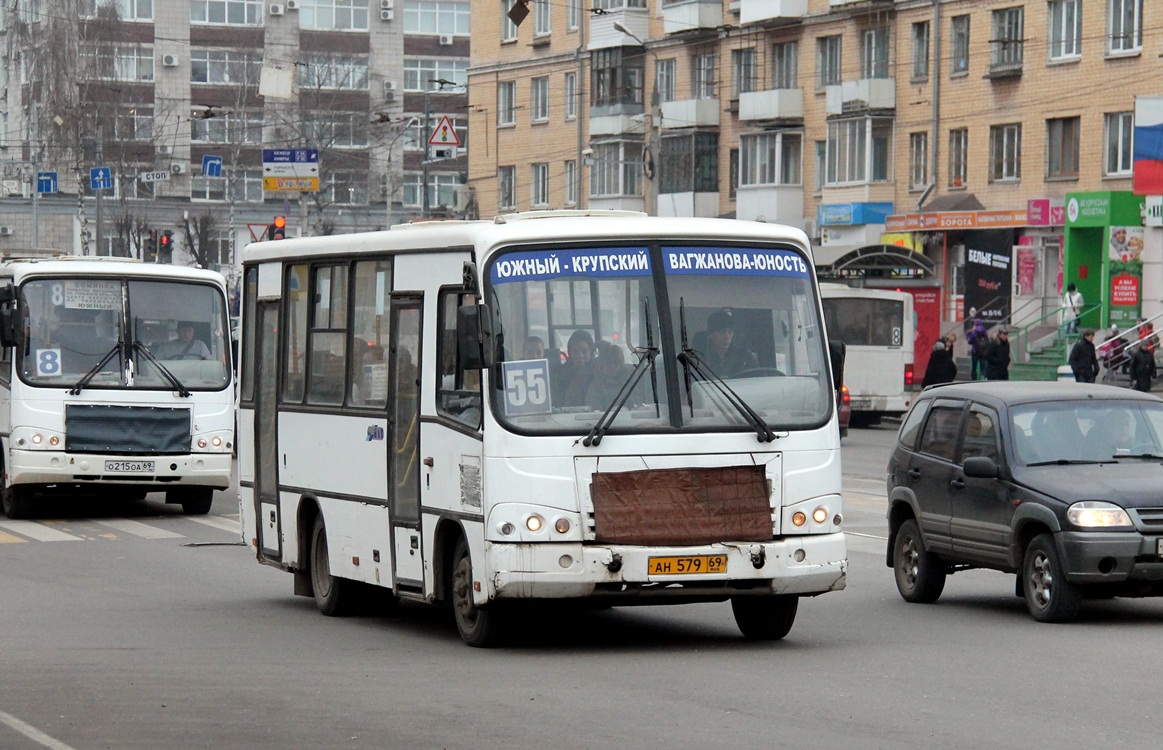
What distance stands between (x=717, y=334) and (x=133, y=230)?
81476mm

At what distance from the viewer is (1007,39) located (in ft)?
175

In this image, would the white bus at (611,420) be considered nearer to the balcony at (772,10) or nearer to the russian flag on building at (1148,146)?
the russian flag on building at (1148,146)

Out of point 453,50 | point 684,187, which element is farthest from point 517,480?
point 453,50

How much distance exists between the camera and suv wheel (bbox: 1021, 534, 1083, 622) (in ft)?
40.8

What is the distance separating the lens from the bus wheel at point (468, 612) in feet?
36.6

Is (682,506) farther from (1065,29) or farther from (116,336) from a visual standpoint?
(1065,29)

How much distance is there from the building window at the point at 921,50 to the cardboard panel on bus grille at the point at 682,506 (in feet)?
155

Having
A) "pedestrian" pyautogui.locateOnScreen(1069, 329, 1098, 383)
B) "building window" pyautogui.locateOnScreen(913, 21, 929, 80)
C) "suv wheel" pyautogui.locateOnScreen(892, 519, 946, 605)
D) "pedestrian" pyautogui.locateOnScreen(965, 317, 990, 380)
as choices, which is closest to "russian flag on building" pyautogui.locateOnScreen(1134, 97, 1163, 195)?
"pedestrian" pyautogui.locateOnScreen(965, 317, 990, 380)

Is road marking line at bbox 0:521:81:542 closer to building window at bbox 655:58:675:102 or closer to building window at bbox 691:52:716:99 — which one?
building window at bbox 691:52:716:99

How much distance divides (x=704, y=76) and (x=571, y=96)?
773cm

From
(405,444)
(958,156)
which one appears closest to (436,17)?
(958,156)

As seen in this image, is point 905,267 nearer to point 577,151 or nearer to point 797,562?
point 577,151

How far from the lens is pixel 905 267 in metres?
49.4

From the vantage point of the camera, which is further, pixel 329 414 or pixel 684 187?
pixel 684 187
